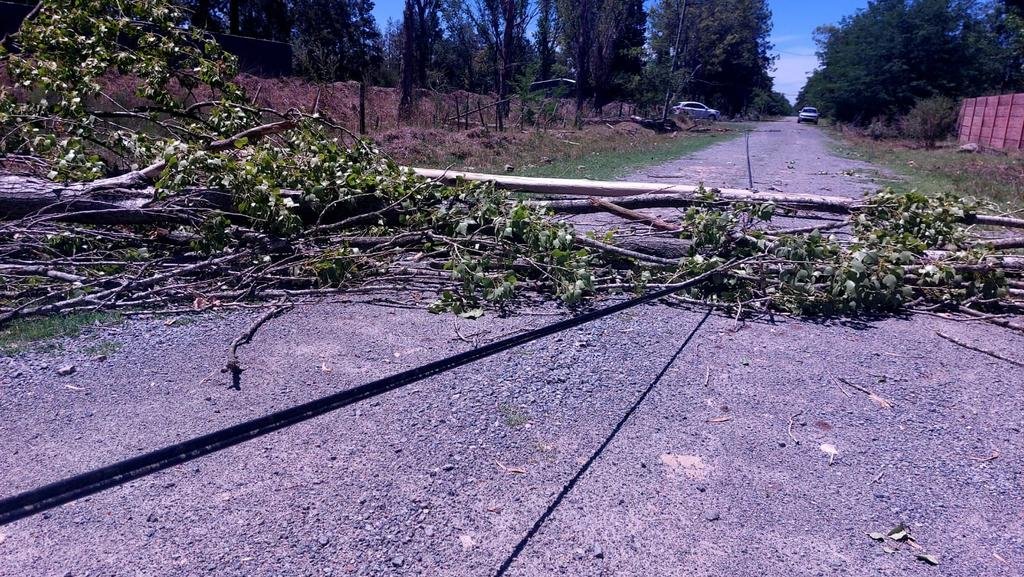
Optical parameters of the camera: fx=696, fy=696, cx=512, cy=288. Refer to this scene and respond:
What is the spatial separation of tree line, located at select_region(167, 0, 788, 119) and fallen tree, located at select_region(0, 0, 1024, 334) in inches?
577

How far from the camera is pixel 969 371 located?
404 centimetres

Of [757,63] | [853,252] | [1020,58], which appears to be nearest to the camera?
[853,252]

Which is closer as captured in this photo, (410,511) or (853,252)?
(410,511)

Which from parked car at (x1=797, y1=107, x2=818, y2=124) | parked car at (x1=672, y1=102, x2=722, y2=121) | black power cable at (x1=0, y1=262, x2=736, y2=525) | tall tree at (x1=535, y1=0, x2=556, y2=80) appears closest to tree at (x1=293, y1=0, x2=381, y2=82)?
tall tree at (x1=535, y1=0, x2=556, y2=80)

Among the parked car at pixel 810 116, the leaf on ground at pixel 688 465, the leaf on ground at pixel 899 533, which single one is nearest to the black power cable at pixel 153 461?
the leaf on ground at pixel 688 465

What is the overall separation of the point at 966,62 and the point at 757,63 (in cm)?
3718

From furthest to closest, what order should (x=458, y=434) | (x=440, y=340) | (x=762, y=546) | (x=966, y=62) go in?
(x=966, y=62), (x=440, y=340), (x=458, y=434), (x=762, y=546)

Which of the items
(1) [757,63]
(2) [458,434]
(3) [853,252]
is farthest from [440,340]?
(1) [757,63]

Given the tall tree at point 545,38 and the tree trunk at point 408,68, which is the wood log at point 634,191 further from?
the tall tree at point 545,38

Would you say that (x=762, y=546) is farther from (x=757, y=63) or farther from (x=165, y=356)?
(x=757, y=63)

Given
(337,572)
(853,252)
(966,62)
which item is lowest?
(337,572)

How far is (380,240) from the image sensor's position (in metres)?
Answer: 5.52

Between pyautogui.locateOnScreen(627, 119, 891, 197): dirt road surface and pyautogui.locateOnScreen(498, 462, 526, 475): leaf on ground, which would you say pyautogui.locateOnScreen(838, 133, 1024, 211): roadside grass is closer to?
pyautogui.locateOnScreen(627, 119, 891, 197): dirt road surface

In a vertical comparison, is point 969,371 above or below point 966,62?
below
